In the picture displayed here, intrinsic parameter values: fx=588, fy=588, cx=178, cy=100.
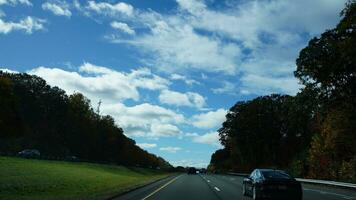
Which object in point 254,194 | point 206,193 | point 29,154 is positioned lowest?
point 254,194

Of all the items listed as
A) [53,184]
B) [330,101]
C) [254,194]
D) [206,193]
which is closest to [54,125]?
[330,101]

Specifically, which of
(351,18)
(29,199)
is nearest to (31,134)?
(351,18)

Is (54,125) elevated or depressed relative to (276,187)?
elevated

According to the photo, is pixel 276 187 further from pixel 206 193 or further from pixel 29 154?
pixel 29 154

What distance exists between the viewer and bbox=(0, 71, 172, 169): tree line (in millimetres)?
106188

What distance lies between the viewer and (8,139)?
96.9m

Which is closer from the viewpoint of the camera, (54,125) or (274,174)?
(274,174)

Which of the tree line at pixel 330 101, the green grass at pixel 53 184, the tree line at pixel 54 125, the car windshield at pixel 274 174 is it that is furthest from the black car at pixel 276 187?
the tree line at pixel 54 125

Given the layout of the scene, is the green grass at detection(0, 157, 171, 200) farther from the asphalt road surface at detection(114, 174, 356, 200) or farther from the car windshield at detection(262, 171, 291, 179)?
the car windshield at detection(262, 171, 291, 179)

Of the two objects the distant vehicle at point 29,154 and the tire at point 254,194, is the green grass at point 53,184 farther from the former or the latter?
the distant vehicle at point 29,154

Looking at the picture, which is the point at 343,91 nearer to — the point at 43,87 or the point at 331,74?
the point at 331,74

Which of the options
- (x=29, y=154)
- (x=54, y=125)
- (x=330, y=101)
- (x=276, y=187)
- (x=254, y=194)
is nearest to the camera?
(x=276, y=187)

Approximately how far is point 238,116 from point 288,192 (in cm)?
8876

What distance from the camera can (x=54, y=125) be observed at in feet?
380
